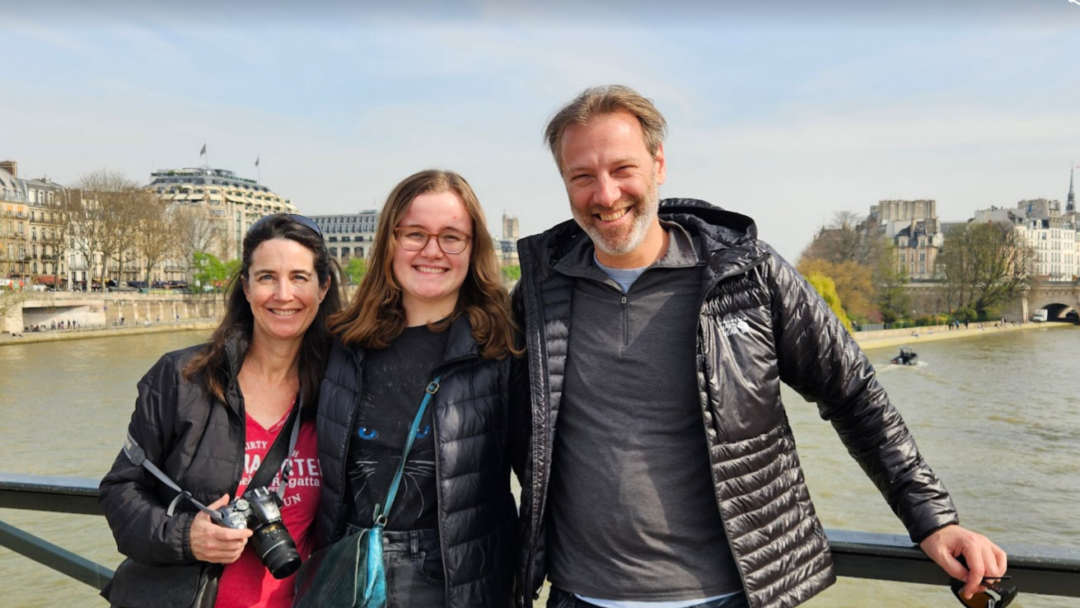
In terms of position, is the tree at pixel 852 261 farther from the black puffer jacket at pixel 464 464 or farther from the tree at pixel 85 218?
the black puffer jacket at pixel 464 464

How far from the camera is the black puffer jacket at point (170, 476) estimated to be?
2086mm

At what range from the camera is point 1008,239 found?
6256cm

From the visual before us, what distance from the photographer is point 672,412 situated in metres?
2.07

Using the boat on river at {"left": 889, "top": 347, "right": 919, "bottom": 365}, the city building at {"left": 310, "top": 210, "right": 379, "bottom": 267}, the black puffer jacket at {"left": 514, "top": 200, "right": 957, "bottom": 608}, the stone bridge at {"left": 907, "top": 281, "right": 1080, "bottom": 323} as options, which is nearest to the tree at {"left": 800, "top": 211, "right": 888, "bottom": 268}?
the stone bridge at {"left": 907, "top": 281, "right": 1080, "bottom": 323}

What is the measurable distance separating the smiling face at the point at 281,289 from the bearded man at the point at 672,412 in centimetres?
68

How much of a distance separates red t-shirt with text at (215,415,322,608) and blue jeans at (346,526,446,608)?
0.30 m

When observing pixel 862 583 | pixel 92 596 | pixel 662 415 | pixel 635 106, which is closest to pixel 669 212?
pixel 635 106

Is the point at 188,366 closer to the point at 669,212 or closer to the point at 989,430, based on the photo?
the point at 669,212

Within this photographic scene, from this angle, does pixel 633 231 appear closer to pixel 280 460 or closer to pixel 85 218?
pixel 280 460

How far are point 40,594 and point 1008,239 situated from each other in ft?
222

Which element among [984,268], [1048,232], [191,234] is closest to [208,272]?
[191,234]

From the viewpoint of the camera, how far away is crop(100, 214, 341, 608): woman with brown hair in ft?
6.84

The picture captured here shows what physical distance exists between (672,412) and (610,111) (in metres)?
0.79

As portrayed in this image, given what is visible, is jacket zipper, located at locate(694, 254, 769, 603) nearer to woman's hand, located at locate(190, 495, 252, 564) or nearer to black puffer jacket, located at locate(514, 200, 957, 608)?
black puffer jacket, located at locate(514, 200, 957, 608)
